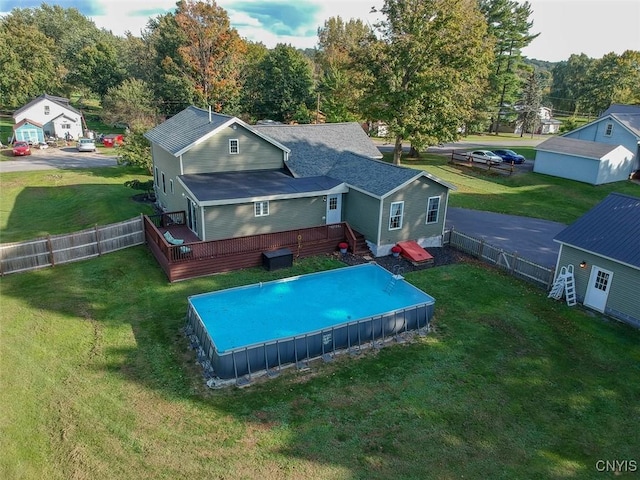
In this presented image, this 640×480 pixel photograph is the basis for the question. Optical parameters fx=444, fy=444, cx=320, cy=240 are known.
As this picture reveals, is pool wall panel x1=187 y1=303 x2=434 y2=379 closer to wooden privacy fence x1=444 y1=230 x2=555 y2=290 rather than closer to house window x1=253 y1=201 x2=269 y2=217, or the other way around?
wooden privacy fence x1=444 y1=230 x2=555 y2=290

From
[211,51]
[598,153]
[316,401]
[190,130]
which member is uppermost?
[211,51]

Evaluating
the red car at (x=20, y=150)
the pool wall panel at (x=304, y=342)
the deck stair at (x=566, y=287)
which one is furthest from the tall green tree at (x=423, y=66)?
the red car at (x=20, y=150)

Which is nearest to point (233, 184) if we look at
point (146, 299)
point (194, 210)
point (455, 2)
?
point (194, 210)

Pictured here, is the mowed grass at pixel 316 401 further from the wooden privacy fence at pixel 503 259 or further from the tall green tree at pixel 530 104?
the tall green tree at pixel 530 104

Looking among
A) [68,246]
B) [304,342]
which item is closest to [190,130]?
[68,246]

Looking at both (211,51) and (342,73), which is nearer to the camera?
(211,51)

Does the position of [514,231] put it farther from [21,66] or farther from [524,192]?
[21,66]
